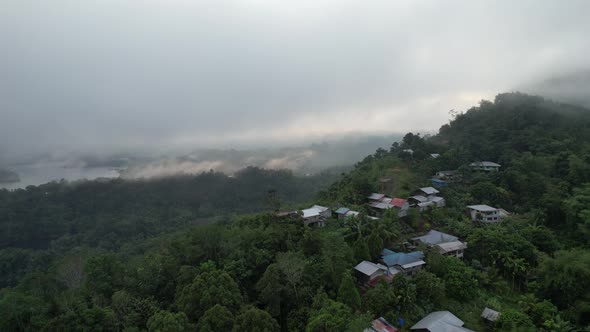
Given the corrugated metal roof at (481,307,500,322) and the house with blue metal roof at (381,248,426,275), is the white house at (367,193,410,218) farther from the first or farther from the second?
the corrugated metal roof at (481,307,500,322)

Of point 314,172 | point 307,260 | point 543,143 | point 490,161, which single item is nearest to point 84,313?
point 307,260

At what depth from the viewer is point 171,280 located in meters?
26.8

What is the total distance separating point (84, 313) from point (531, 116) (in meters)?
73.6

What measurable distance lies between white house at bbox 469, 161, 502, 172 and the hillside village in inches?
5.3

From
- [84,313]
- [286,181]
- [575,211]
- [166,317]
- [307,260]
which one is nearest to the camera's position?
[166,317]

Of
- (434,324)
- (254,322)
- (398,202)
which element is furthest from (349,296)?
(398,202)

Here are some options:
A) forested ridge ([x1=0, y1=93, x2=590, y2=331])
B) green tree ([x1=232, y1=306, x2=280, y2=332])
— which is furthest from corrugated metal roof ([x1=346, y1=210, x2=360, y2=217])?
green tree ([x1=232, y1=306, x2=280, y2=332])

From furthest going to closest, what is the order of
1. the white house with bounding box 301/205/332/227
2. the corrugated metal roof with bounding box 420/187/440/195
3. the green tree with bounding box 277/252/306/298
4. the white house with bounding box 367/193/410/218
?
the corrugated metal roof with bounding box 420/187/440/195 → the white house with bounding box 367/193/410/218 → the white house with bounding box 301/205/332/227 → the green tree with bounding box 277/252/306/298

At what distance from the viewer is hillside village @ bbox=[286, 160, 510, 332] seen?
68.8ft

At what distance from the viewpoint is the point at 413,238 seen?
3228 cm

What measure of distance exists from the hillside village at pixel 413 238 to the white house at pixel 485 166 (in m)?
0.13

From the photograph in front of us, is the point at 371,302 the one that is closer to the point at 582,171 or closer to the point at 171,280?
the point at 171,280

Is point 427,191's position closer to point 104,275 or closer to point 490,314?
point 490,314

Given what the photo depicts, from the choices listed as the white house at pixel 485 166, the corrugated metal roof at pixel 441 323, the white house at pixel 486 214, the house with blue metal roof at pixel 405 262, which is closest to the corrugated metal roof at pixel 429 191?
the white house at pixel 486 214
